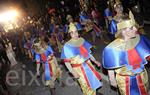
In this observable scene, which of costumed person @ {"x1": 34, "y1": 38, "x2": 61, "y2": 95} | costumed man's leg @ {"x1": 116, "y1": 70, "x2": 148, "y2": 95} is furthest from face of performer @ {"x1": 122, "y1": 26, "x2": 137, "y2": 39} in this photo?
costumed person @ {"x1": 34, "y1": 38, "x2": 61, "y2": 95}

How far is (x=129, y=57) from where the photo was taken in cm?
430

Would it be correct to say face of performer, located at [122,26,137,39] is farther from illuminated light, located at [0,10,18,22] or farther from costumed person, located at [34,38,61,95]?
illuminated light, located at [0,10,18,22]

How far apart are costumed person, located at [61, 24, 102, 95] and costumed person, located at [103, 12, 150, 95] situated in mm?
1371

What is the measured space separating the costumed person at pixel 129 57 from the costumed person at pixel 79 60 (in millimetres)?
1371

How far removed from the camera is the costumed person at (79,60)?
5.85m

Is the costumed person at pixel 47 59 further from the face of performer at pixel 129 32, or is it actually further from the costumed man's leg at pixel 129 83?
the face of performer at pixel 129 32

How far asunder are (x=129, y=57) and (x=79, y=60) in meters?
1.79

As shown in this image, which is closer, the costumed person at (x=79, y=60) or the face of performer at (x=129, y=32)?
the face of performer at (x=129, y=32)

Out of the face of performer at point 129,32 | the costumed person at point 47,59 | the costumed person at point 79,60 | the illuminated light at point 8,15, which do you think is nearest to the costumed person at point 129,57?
the face of performer at point 129,32

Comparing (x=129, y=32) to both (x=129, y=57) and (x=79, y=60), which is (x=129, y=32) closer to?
(x=129, y=57)

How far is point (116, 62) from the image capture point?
438 centimetres

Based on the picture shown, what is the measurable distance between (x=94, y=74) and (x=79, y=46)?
0.75m

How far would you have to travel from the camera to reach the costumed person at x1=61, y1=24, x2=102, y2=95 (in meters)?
5.85

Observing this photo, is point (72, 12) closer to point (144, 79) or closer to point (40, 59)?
point (40, 59)
